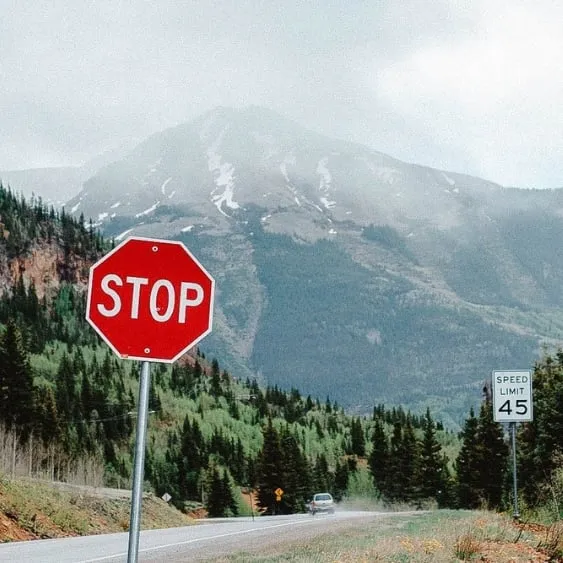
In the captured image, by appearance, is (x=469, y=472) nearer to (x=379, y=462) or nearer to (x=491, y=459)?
(x=491, y=459)

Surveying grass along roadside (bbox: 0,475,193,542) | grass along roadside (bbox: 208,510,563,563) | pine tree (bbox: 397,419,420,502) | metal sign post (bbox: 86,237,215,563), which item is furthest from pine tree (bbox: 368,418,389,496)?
metal sign post (bbox: 86,237,215,563)

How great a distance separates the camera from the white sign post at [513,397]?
70.8ft

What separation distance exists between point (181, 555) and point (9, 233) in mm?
177975

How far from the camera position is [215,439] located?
104500mm

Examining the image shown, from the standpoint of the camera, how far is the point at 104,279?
6.12 m

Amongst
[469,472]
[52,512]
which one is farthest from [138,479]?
[469,472]

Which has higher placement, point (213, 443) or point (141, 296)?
point (141, 296)

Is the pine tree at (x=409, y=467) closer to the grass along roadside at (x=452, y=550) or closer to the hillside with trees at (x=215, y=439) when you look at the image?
the hillside with trees at (x=215, y=439)

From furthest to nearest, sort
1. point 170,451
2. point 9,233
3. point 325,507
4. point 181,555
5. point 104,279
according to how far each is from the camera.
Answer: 1. point 9,233
2. point 170,451
3. point 325,507
4. point 181,555
5. point 104,279

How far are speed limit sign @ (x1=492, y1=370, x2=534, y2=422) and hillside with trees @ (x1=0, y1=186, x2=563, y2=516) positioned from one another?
49.9 ft

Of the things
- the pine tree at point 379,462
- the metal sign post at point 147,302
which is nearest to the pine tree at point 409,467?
the pine tree at point 379,462

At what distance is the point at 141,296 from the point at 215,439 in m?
100

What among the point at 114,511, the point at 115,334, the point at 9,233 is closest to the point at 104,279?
the point at 115,334

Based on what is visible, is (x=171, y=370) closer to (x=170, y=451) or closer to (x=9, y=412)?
(x=170, y=451)
